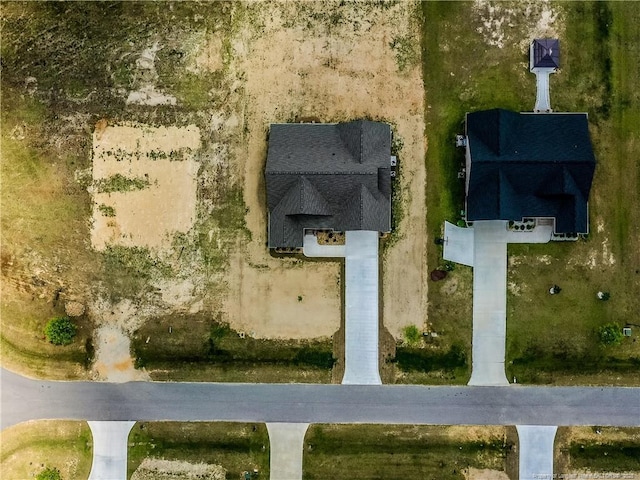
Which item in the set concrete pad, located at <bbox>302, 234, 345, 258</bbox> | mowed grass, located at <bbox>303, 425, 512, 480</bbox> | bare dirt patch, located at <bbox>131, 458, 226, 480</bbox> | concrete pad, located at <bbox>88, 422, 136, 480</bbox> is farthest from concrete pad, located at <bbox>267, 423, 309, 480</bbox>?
concrete pad, located at <bbox>302, 234, 345, 258</bbox>

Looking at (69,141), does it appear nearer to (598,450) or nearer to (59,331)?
(59,331)

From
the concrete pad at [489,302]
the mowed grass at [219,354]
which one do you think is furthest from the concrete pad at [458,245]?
the mowed grass at [219,354]

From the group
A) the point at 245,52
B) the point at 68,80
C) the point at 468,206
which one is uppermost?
the point at 245,52

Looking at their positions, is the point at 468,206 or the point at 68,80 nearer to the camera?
the point at 468,206

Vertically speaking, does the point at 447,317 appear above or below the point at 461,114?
below

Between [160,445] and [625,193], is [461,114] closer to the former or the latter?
[625,193]

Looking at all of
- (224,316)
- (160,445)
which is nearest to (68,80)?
(224,316)
